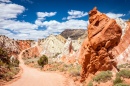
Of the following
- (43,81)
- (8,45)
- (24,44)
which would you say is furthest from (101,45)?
(24,44)

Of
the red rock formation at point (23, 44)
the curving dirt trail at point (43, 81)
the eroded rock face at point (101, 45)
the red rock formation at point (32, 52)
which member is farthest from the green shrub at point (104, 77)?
the red rock formation at point (23, 44)

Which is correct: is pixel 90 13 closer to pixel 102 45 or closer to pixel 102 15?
pixel 102 15

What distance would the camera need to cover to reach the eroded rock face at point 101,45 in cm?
1766

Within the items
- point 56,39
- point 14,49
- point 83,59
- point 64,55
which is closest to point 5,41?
point 14,49

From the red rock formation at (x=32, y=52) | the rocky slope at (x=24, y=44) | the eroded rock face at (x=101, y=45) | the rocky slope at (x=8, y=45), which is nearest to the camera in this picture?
the eroded rock face at (x=101, y=45)

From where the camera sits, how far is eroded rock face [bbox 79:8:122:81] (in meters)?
17.7

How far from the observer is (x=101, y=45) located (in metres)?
18.1

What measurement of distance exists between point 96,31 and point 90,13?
235 centimetres

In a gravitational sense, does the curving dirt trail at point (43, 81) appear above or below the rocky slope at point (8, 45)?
below

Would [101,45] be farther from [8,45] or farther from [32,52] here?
[32,52]

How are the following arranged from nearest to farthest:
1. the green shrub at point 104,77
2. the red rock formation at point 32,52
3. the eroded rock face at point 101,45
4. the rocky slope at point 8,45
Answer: the green shrub at point 104,77 → the eroded rock face at point 101,45 → the rocky slope at point 8,45 → the red rock formation at point 32,52

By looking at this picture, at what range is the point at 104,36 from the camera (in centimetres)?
1797

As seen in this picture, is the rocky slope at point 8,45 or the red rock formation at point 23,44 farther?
the red rock formation at point 23,44

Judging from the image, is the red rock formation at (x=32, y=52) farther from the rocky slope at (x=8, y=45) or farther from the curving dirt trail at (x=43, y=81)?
the curving dirt trail at (x=43, y=81)
